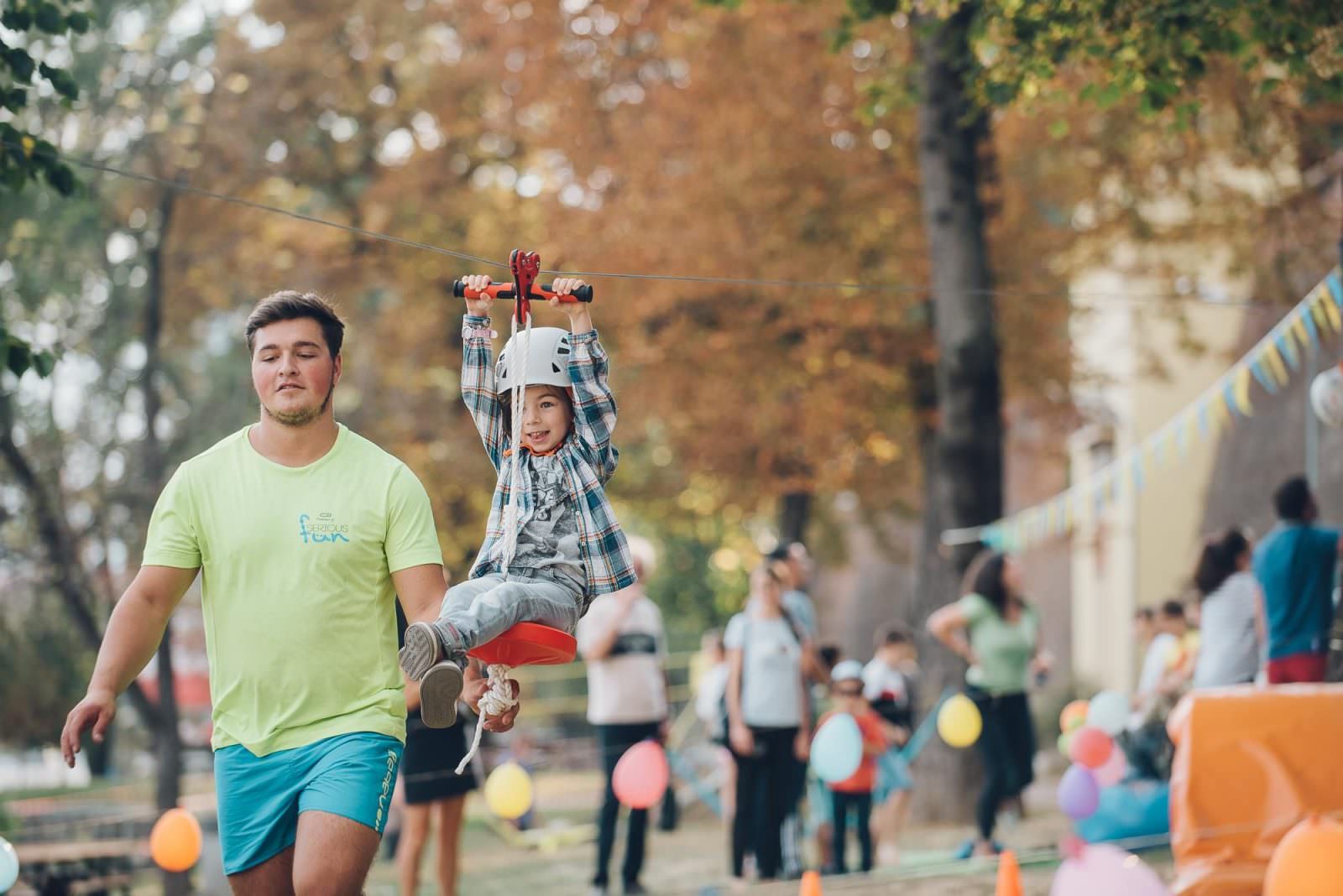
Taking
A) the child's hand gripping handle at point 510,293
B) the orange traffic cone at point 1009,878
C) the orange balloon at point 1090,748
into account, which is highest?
the child's hand gripping handle at point 510,293

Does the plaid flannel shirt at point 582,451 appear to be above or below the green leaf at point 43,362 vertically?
below

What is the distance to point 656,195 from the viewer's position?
17984mm

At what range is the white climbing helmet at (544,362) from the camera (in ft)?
17.8

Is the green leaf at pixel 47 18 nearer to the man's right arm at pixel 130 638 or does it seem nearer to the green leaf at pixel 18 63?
the green leaf at pixel 18 63

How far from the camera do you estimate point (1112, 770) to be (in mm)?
10438

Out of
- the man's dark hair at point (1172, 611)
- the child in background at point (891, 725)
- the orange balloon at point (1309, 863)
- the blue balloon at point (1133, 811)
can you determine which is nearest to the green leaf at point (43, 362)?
the orange balloon at point (1309, 863)

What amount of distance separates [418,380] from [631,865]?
11.7 metres

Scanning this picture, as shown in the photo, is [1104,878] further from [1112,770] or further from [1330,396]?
[1330,396]

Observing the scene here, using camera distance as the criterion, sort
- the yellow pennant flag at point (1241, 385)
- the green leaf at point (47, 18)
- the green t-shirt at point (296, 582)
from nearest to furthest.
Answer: the green t-shirt at point (296, 582), the green leaf at point (47, 18), the yellow pennant flag at point (1241, 385)

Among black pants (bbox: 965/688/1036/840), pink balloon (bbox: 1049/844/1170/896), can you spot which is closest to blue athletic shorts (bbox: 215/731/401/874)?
pink balloon (bbox: 1049/844/1170/896)

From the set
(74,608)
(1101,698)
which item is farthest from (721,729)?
(74,608)

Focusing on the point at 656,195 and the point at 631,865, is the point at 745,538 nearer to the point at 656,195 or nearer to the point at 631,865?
the point at 656,195

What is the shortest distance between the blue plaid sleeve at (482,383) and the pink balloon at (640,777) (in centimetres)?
420

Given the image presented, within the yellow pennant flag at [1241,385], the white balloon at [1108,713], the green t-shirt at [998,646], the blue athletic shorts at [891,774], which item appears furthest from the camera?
the blue athletic shorts at [891,774]
